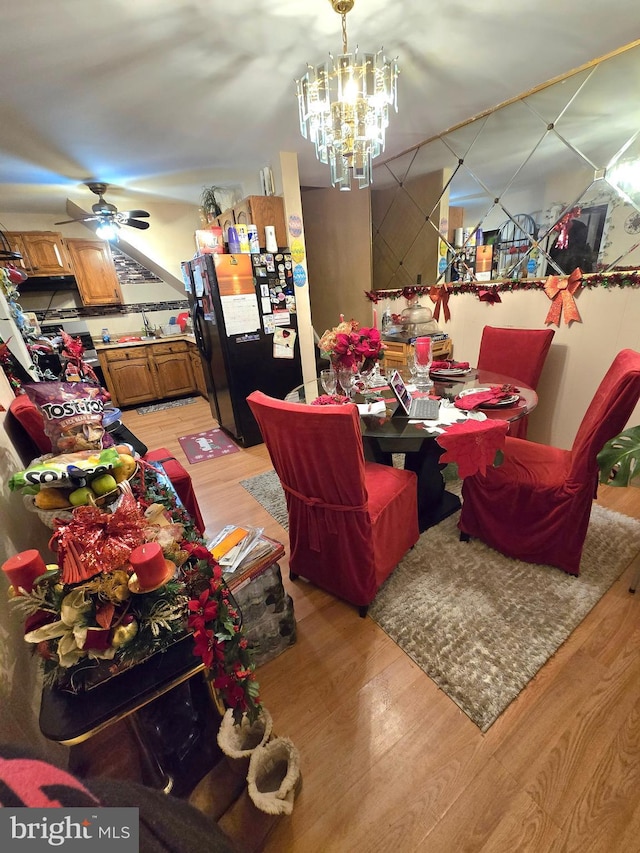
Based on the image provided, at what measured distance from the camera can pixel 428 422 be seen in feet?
5.02

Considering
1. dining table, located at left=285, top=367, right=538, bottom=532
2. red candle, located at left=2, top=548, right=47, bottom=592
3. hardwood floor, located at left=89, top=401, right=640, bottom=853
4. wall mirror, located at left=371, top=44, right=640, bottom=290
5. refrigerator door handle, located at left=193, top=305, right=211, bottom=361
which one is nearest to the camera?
red candle, located at left=2, top=548, right=47, bottom=592

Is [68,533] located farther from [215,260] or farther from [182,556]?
[215,260]

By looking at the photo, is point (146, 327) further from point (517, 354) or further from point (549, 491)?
point (549, 491)

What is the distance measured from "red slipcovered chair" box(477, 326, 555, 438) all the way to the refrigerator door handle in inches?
96.4

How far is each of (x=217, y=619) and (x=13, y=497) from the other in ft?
A: 2.90

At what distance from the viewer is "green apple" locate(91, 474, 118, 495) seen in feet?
2.91

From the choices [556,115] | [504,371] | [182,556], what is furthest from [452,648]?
[556,115]

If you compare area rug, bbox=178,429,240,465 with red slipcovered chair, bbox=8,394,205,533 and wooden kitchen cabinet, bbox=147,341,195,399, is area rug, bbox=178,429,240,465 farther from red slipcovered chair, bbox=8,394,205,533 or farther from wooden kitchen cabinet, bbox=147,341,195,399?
wooden kitchen cabinet, bbox=147,341,195,399

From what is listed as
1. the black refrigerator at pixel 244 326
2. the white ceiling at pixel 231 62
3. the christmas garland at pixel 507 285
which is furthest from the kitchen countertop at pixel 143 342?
the christmas garland at pixel 507 285

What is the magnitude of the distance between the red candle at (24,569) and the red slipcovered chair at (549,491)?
4.90 ft

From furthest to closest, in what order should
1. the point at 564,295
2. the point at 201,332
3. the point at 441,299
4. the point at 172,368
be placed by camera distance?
the point at 172,368 → the point at 201,332 → the point at 441,299 → the point at 564,295

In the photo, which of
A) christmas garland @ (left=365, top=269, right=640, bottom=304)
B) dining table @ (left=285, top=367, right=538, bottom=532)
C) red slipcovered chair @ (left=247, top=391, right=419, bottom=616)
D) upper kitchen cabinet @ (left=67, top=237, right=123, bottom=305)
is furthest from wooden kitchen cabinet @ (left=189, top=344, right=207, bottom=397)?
red slipcovered chair @ (left=247, top=391, right=419, bottom=616)

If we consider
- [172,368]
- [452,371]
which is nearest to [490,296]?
[452,371]

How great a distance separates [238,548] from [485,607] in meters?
1.10
